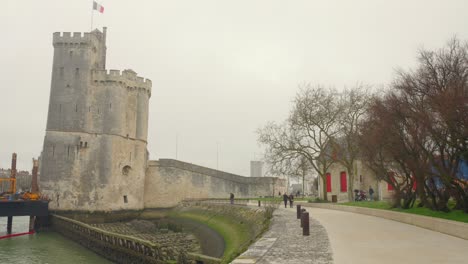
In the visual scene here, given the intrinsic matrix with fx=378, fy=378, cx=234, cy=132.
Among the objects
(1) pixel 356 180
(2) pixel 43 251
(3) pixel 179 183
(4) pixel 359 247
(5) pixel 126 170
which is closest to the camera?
(4) pixel 359 247

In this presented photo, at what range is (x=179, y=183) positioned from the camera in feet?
147

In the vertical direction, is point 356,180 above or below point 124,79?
below

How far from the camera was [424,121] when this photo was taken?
1556cm

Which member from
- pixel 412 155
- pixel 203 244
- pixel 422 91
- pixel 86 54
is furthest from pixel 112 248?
pixel 86 54

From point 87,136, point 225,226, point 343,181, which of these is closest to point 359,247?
point 225,226

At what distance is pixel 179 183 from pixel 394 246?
118ft

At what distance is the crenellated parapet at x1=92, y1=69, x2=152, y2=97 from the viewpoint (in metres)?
40.6

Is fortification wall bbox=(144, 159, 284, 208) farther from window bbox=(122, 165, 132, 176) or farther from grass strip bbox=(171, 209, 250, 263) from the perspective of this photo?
window bbox=(122, 165, 132, 176)

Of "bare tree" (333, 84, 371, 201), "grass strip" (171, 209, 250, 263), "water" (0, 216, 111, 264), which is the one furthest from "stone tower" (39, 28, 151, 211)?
"bare tree" (333, 84, 371, 201)

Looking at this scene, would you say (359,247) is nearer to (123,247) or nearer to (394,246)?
(394,246)

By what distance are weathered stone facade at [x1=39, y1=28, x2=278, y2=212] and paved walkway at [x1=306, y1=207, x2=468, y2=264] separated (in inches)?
1181

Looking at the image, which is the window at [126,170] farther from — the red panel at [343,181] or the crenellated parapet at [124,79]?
the red panel at [343,181]

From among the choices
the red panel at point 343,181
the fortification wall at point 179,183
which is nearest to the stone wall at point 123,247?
Answer: the fortification wall at point 179,183

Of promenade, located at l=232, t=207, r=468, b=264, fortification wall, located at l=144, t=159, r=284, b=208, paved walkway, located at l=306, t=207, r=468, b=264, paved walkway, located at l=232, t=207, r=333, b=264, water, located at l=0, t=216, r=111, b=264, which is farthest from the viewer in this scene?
fortification wall, located at l=144, t=159, r=284, b=208
